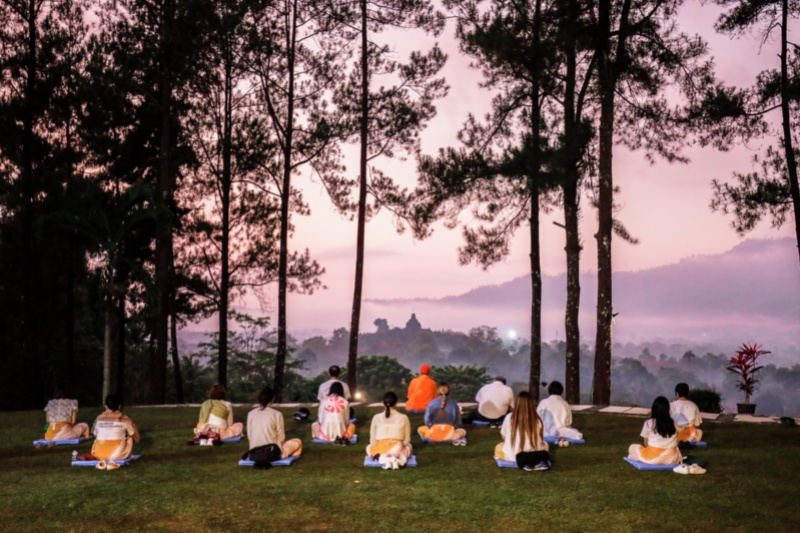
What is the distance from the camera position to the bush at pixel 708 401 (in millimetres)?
15672

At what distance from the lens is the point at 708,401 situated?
15.7 m

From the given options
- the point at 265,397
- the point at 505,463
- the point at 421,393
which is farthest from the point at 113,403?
the point at 421,393

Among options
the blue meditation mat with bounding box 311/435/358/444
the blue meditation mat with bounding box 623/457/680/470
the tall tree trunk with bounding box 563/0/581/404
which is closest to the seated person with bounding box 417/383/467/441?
the blue meditation mat with bounding box 311/435/358/444

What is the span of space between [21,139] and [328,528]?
19629 mm

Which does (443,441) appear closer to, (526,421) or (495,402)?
(495,402)

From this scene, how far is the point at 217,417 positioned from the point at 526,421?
214 inches

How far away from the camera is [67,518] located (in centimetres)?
712

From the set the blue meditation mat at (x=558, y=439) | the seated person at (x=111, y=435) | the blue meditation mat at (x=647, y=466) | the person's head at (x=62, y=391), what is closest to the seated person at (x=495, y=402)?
the blue meditation mat at (x=558, y=439)

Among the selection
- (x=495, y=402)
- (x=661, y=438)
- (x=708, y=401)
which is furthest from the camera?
(x=708, y=401)

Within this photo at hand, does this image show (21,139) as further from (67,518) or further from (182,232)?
(67,518)

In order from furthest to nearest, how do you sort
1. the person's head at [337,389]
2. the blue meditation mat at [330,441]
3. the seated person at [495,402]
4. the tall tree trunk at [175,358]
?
the tall tree trunk at [175,358], the seated person at [495,402], the person's head at [337,389], the blue meditation mat at [330,441]

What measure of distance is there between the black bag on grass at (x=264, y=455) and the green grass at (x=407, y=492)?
0.21 meters

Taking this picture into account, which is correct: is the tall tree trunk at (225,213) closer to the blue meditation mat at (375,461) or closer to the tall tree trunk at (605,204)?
the tall tree trunk at (605,204)

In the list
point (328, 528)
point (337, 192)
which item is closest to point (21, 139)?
point (337, 192)
